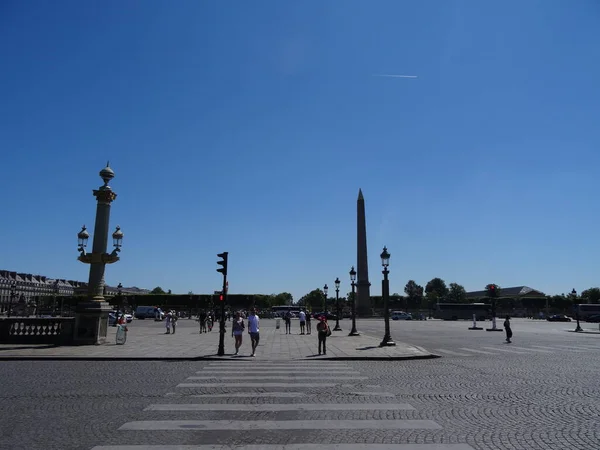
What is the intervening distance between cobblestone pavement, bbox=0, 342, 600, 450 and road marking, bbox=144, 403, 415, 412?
20 millimetres

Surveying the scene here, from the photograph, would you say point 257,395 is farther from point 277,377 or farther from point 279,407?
point 277,377

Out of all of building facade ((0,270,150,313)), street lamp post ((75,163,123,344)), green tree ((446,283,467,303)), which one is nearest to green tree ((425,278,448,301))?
green tree ((446,283,467,303))

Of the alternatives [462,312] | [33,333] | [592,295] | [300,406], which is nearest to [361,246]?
[462,312]

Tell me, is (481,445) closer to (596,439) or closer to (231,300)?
(596,439)

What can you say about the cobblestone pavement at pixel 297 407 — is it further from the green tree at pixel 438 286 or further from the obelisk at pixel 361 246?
the green tree at pixel 438 286

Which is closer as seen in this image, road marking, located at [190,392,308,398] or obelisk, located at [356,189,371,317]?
road marking, located at [190,392,308,398]

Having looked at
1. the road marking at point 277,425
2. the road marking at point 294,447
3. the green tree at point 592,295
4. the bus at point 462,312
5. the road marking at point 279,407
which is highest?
the green tree at point 592,295

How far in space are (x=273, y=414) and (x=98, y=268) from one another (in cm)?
1794

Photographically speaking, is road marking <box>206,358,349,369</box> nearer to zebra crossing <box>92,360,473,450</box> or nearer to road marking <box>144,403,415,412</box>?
zebra crossing <box>92,360,473,450</box>

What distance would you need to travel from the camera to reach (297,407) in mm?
8758

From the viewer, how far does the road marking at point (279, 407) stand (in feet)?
28.1

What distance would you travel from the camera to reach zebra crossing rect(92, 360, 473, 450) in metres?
6.43

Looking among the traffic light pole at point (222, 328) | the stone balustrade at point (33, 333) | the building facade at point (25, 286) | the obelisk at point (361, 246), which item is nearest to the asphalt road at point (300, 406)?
the traffic light pole at point (222, 328)

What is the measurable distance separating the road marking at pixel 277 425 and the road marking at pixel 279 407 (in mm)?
900
